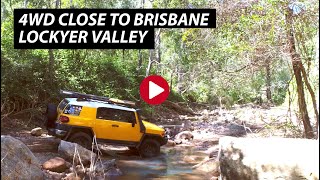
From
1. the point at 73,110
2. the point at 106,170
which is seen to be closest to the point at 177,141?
the point at 73,110

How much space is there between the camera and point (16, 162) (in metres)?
7.30

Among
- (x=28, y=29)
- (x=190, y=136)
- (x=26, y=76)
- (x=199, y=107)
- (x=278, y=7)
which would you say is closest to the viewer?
(x=28, y=29)

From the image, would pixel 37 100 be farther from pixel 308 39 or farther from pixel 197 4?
pixel 308 39

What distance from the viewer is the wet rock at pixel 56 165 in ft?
29.6

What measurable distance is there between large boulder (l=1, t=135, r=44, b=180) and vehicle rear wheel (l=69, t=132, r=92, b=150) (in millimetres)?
3050

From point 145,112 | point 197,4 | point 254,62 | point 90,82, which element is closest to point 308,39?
point 254,62

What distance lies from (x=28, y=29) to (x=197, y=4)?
21.2 feet

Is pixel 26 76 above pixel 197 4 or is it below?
below

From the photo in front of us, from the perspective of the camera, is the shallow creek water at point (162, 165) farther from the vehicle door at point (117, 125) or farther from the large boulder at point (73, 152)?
the large boulder at point (73, 152)

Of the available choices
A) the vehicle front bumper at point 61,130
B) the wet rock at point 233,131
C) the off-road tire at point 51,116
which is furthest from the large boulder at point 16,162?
the wet rock at point 233,131

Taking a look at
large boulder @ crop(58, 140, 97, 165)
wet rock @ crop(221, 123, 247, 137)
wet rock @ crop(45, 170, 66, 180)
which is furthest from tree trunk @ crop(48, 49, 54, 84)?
wet rock @ crop(221, 123, 247, 137)

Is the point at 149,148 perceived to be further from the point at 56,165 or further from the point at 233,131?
the point at 233,131

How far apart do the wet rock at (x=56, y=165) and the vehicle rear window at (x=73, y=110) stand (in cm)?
192

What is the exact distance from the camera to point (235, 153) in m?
6.94
